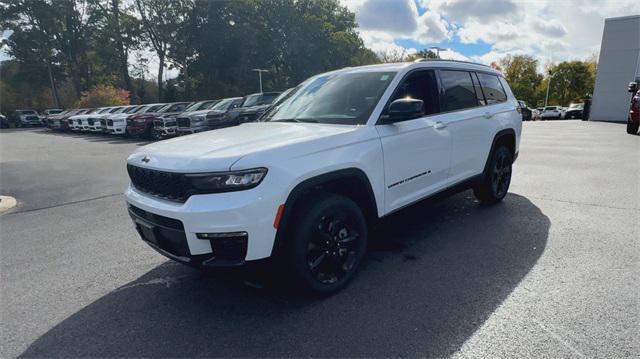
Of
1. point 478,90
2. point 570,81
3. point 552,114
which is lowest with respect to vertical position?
point 552,114

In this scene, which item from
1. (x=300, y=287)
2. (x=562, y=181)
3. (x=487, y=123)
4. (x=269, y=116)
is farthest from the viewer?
(x=562, y=181)

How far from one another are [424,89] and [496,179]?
2.09 meters

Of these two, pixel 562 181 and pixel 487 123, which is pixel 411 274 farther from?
pixel 562 181

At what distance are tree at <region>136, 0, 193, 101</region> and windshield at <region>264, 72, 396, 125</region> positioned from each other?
Result: 149 feet

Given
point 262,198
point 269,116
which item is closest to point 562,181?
point 269,116

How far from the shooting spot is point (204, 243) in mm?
2471

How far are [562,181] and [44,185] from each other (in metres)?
10.6

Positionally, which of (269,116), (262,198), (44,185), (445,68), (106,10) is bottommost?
(44,185)

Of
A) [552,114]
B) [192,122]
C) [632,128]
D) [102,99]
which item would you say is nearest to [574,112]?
[552,114]

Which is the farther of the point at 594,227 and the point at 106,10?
the point at 106,10

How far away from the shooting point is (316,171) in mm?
2727

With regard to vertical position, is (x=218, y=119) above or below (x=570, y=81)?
below

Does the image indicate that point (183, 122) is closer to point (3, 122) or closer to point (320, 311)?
point (320, 311)

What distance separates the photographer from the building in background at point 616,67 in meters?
24.0
